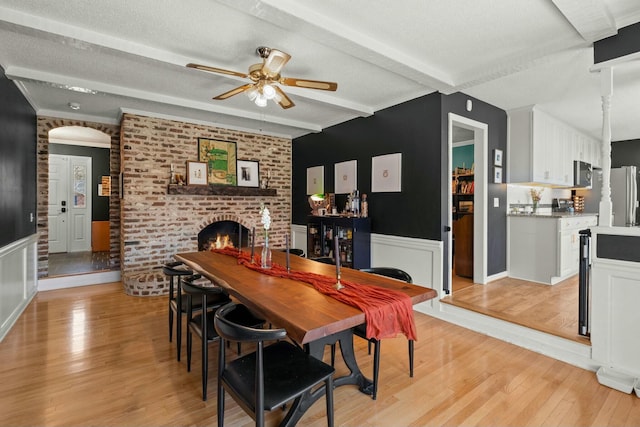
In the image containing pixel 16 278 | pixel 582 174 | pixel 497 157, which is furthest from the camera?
pixel 582 174

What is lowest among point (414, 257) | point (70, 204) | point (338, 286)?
point (414, 257)

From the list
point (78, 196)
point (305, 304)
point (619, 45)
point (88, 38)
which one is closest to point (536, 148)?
point (619, 45)

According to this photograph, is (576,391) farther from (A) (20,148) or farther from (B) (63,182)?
(B) (63,182)

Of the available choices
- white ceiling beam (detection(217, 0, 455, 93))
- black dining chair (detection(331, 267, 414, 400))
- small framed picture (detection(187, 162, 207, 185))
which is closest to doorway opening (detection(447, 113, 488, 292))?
white ceiling beam (detection(217, 0, 455, 93))

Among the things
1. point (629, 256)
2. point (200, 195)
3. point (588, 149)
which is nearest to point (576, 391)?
point (629, 256)

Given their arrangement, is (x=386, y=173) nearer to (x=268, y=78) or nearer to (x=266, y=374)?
(x=268, y=78)

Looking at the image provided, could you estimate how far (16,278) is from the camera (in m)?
3.42

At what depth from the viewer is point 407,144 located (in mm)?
3969

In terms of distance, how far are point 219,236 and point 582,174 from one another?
6.37 m

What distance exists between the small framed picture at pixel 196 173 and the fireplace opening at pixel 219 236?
75 cm

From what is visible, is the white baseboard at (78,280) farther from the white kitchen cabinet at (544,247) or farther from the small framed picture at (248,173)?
the white kitchen cabinet at (544,247)

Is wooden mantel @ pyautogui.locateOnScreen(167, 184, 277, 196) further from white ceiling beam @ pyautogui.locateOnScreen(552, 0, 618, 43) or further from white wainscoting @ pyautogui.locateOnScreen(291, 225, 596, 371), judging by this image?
white ceiling beam @ pyautogui.locateOnScreen(552, 0, 618, 43)

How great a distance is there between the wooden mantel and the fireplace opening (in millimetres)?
555

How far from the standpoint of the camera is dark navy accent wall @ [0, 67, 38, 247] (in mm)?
3031
